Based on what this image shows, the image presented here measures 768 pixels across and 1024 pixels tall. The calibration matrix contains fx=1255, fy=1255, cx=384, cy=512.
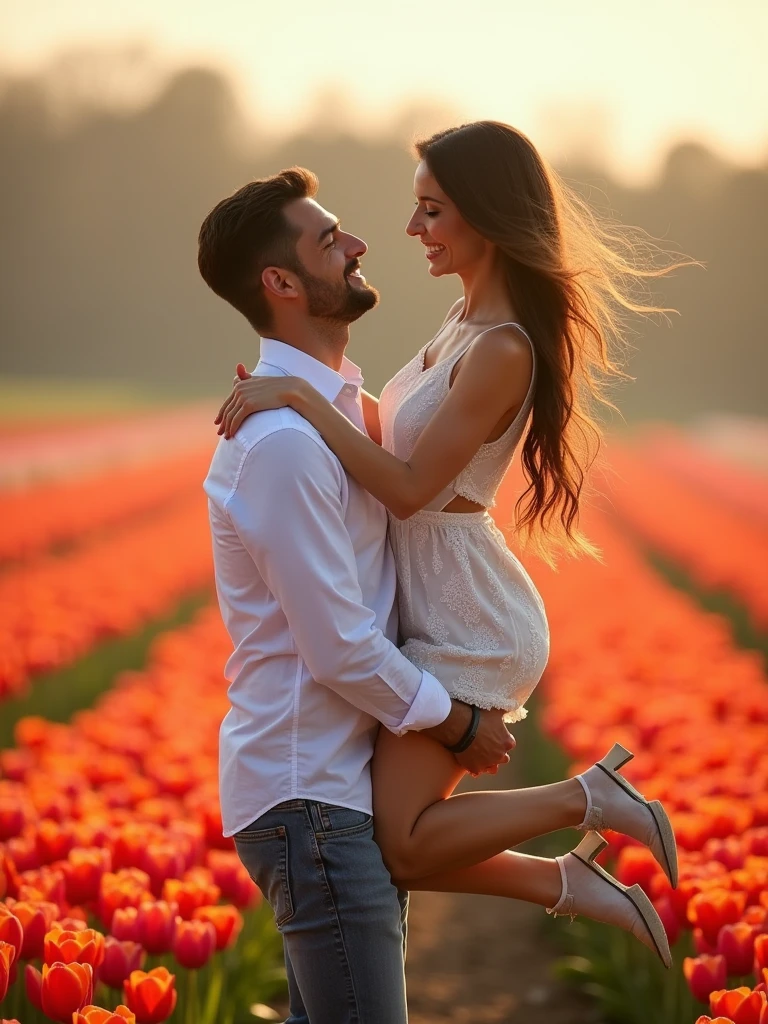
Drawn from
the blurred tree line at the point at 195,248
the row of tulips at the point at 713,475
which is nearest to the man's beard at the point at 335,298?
the row of tulips at the point at 713,475

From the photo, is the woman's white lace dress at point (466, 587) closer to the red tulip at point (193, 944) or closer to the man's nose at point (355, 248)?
the man's nose at point (355, 248)

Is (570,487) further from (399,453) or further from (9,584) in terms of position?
(9,584)

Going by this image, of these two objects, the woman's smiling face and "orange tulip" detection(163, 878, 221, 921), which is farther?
"orange tulip" detection(163, 878, 221, 921)

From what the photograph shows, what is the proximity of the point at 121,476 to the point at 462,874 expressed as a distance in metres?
13.1

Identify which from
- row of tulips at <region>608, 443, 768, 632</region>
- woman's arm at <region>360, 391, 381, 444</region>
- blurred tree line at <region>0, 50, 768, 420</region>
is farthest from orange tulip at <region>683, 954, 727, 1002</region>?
blurred tree line at <region>0, 50, 768, 420</region>

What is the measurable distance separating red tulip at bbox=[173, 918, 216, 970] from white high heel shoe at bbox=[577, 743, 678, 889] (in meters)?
0.95

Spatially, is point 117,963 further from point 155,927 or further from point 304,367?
point 304,367

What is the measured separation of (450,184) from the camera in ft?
9.92

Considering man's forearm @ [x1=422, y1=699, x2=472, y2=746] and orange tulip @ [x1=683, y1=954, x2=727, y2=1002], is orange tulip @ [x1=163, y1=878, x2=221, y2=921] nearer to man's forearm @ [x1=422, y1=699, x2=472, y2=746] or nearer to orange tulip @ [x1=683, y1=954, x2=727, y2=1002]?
man's forearm @ [x1=422, y1=699, x2=472, y2=746]

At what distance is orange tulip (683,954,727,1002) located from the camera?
121 inches

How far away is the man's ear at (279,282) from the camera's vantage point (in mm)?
2955

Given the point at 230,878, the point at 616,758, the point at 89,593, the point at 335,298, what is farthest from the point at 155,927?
the point at 89,593

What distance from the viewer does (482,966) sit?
16.1 ft

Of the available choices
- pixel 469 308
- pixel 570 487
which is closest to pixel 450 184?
pixel 469 308
